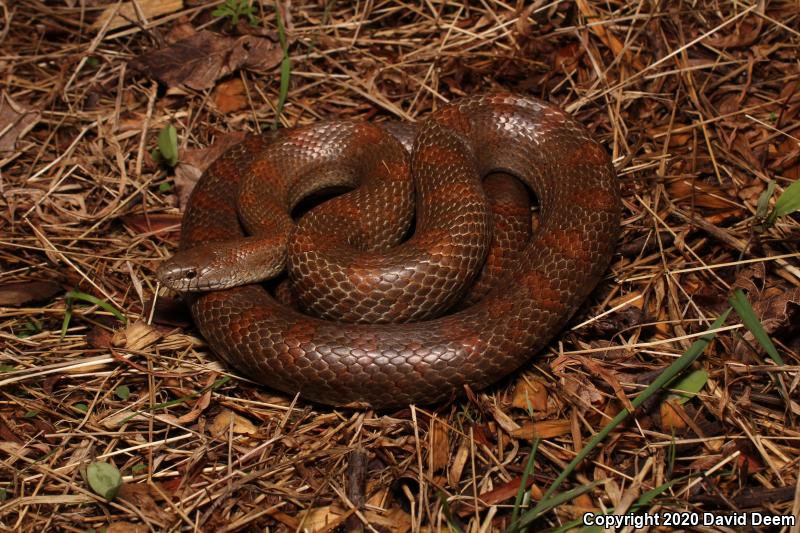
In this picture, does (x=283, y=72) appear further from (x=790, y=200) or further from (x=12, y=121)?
(x=790, y=200)

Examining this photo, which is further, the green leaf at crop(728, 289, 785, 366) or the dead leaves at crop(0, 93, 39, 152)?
the dead leaves at crop(0, 93, 39, 152)

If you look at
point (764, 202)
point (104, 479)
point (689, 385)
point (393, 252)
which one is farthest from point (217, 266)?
point (764, 202)

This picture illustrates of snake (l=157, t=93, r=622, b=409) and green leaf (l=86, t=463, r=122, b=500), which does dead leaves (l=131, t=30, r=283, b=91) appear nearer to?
snake (l=157, t=93, r=622, b=409)

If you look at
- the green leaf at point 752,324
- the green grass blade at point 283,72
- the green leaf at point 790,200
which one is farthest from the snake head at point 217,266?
the green leaf at point 790,200

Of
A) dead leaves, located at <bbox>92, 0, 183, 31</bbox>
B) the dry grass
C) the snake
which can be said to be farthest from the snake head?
dead leaves, located at <bbox>92, 0, 183, 31</bbox>

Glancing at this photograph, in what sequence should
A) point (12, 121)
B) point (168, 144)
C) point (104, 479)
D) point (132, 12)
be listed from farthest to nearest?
point (132, 12) < point (12, 121) < point (168, 144) < point (104, 479)

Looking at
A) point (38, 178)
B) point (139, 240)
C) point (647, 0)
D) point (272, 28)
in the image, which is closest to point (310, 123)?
point (272, 28)

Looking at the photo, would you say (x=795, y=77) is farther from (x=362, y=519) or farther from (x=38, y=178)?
(x=38, y=178)
